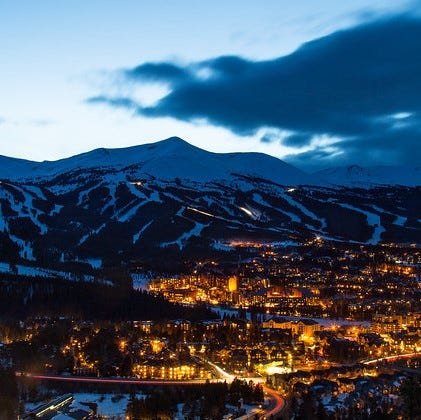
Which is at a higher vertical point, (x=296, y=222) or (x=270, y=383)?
(x=296, y=222)

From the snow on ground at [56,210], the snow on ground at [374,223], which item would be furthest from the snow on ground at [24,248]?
the snow on ground at [374,223]

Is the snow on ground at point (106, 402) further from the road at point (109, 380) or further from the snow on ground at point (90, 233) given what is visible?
the snow on ground at point (90, 233)

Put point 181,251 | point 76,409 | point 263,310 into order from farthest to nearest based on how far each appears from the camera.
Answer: point 181,251 < point 263,310 < point 76,409

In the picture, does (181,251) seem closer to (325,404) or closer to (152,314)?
(152,314)

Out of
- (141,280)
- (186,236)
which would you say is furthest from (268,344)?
(186,236)

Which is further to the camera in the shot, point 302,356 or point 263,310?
point 263,310

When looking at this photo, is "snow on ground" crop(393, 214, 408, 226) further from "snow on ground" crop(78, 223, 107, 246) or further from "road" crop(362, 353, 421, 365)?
"road" crop(362, 353, 421, 365)

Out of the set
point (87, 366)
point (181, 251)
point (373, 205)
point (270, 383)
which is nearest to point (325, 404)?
point (270, 383)
